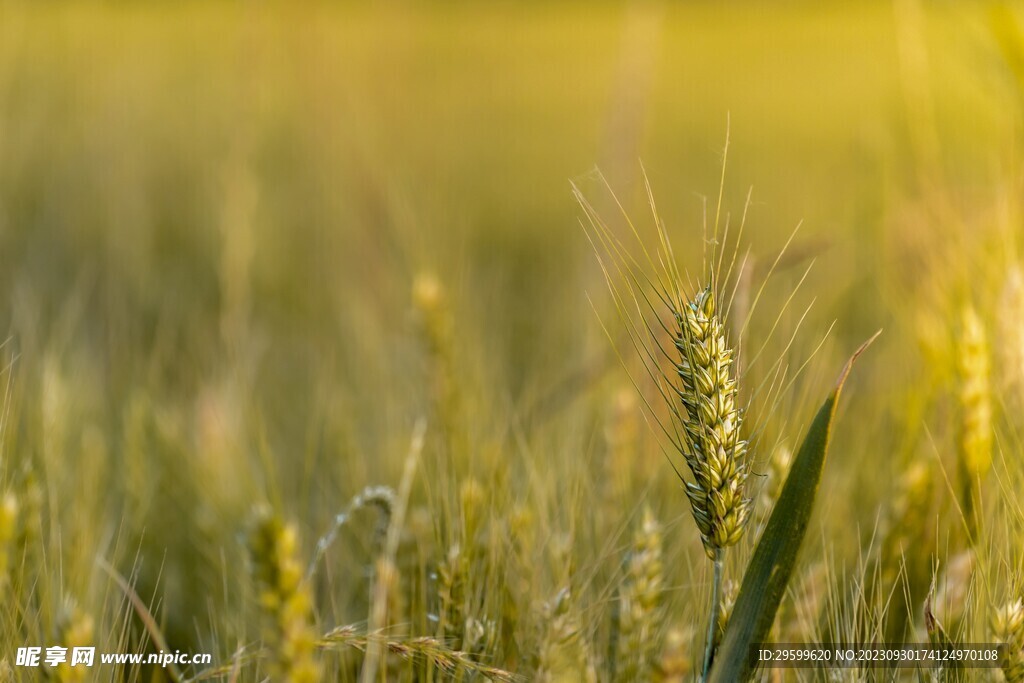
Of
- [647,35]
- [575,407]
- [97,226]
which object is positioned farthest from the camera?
[97,226]

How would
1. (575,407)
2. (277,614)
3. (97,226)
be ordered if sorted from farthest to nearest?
(97,226) < (575,407) < (277,614)

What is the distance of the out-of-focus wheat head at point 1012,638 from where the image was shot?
462 mm

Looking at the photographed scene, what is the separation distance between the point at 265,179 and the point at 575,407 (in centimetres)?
154

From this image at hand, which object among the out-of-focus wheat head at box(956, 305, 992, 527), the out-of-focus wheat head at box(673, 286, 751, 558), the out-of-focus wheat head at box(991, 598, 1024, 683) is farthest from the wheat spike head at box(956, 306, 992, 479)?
the out-of-focus wheat head at box(673, 286, 751, 558)

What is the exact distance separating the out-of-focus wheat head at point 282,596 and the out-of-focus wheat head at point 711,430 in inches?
8.0

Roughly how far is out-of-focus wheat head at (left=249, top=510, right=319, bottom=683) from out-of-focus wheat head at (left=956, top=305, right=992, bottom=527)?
0.52 metres

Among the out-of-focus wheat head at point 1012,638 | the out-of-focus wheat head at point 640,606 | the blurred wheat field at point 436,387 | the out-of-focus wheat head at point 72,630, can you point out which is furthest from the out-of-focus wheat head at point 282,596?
the out-of-focus wheat head at point 1012,638

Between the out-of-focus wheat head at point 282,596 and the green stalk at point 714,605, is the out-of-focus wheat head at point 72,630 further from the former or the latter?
the green stalk at point 714,605

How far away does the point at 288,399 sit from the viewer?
3.81 ft

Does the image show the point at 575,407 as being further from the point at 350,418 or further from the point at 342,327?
the point at 342,327

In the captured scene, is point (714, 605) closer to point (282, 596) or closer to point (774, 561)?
point (774, 561)

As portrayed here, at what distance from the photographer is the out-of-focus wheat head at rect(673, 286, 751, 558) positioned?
1.40ft

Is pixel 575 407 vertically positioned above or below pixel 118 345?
below

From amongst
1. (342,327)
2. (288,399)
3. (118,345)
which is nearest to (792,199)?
(342,327)
